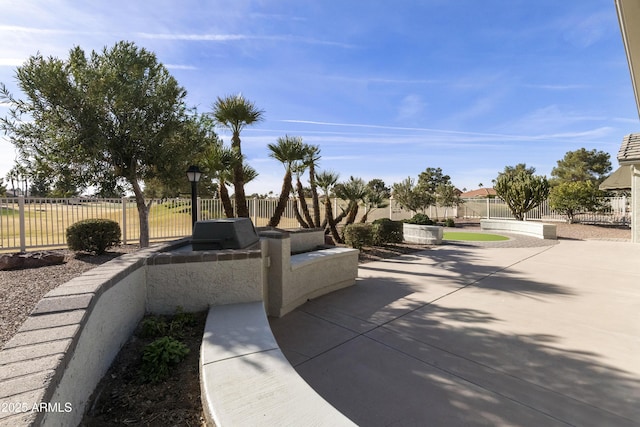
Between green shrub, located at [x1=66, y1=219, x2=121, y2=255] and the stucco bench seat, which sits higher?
green shrub, located at [x1=66, y1=219, x2=121, y2=255]

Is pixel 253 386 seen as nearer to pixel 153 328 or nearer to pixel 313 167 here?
pixel 153 328

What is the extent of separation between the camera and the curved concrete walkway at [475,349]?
264cm

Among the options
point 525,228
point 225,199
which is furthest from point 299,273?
point 525,228

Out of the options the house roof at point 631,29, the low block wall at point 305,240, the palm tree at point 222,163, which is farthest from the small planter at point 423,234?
the house roof at point 631,29

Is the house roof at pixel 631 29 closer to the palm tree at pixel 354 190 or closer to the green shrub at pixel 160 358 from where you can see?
the green shrub at pixel 160 358

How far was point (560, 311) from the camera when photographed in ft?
16.2

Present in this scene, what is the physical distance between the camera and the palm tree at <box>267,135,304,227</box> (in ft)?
33.2

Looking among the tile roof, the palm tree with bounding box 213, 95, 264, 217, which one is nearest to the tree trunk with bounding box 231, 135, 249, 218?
the palm tree with bounding box 213, 95, 264, 217

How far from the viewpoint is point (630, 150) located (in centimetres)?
1210

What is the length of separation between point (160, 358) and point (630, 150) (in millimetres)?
17347

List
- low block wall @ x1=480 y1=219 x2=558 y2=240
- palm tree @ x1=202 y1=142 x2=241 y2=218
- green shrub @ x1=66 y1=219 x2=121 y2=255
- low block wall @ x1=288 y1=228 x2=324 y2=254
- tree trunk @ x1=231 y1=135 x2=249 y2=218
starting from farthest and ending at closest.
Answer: low block wall @ x1=480 y1=219 x2=558 y2=240 < tree trunk @ x1=231 y1=135 x2=249 y2=218 < palm tree @ x1=202 y1=142 x2=241 y2=218 < green shrub @ x1=66 y1=219 x2=121 y2=255 < low block wall @ x1=288 y1=228 x2=324 y2=254

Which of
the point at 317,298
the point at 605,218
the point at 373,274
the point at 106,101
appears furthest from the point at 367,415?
the point at 605,218

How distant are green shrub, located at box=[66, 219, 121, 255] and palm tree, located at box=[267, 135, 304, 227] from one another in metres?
4.61

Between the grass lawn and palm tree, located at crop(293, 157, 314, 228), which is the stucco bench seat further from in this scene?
the grass lawn
